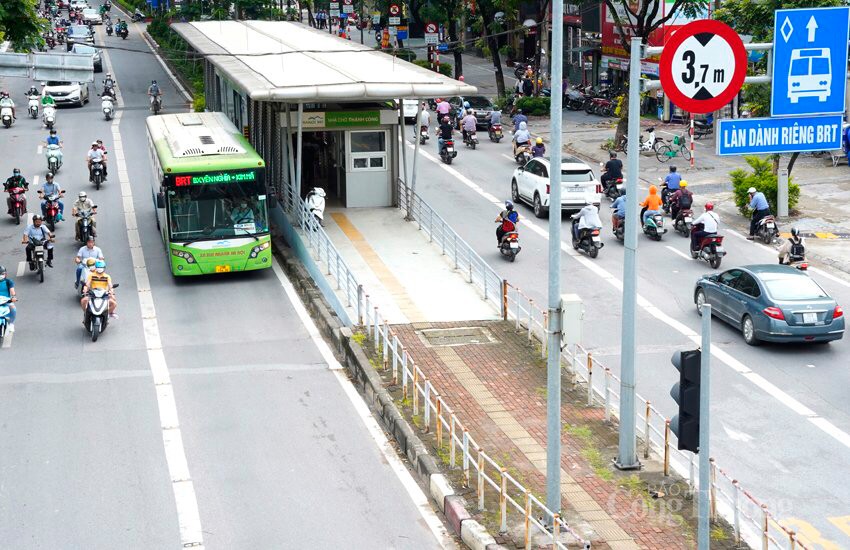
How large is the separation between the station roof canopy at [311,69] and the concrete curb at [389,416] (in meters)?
3.97

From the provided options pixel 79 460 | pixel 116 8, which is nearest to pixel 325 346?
pixel 79 460

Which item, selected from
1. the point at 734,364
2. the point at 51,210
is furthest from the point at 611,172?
the point at 51,210

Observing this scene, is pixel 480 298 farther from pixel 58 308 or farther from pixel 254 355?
pixel 58 308

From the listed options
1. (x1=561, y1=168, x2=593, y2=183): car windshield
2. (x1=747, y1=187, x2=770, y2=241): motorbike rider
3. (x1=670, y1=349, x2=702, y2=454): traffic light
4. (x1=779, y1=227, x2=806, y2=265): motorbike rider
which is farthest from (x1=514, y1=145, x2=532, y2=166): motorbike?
(x1=670, y1=349, x2=702, y2=454): traffic light

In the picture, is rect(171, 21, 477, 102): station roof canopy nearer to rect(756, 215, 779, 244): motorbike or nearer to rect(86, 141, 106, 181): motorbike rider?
rect(86, 141, 106, 181): motorbike rider

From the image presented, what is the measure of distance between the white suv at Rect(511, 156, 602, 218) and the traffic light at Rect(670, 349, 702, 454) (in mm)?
20965

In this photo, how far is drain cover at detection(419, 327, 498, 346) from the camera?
2183 cm

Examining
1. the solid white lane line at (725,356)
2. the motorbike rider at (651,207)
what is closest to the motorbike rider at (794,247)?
the solid white lane line at (725,356)

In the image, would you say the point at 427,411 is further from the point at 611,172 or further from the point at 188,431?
the point at 611,172

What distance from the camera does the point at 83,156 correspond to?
43500mm

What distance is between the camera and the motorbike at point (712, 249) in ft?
93.6

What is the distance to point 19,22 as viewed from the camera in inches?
1158

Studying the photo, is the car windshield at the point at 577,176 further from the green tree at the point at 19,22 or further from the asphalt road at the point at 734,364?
the green tree at the point at 19,22

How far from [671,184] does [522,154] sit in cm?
867
